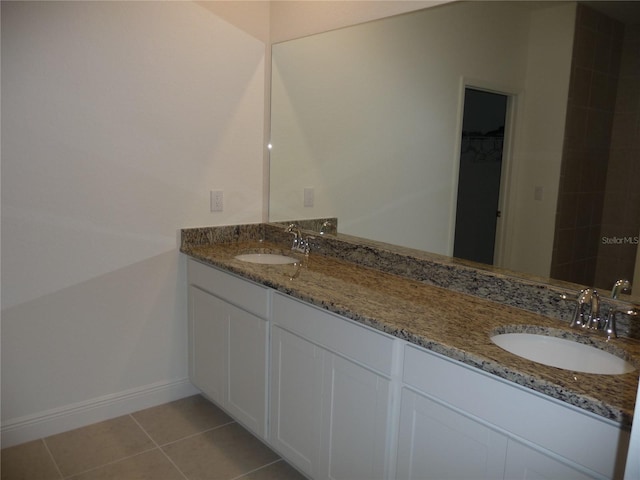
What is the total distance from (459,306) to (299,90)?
1610 mm

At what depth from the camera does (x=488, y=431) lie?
1.43m

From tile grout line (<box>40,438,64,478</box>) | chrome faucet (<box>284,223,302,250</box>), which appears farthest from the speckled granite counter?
tile grout line (<box>40,438,64,478</box>)

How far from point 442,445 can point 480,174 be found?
3.54 feet

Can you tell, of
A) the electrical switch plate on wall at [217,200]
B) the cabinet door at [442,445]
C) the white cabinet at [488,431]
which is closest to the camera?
the white cabinet at [488,431]

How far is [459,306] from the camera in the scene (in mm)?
1888

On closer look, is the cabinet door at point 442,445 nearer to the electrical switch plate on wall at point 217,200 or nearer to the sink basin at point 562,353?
the sink basin at point 562,353

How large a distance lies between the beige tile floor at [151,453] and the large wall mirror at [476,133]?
1.18 metres

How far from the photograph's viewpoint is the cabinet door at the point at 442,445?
1.43m

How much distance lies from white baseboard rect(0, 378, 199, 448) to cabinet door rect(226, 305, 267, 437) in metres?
0.51

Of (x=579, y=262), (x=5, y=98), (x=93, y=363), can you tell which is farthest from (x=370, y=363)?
(x=5, y=98)

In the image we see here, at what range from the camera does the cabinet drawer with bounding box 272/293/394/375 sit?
1701mm

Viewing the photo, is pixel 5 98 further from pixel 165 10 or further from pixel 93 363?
pixel 93 363
